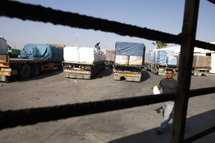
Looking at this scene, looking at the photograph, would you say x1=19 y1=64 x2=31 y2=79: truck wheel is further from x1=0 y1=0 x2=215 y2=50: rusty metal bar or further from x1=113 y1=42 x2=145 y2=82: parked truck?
x1=0 y1=0 x2=215 y2=50: rusty metal bar

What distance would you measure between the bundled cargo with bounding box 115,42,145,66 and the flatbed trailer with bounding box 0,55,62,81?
6799 millimetres

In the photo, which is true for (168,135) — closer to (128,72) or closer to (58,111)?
(58,111)

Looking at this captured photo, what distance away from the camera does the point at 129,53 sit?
22641 mm

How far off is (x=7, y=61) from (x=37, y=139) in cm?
1189

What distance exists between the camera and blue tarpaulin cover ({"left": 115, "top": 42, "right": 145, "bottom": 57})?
22.6 metres

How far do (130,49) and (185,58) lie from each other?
21209 millimetres

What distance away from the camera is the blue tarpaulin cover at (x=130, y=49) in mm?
22594

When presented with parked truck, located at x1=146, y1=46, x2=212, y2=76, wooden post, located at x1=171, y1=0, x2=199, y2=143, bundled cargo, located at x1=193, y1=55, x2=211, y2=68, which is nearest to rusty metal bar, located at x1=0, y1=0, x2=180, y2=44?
wooden post, located at x1=171, y1=0, x2=199, y2=143

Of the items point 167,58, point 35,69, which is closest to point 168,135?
point 35,69

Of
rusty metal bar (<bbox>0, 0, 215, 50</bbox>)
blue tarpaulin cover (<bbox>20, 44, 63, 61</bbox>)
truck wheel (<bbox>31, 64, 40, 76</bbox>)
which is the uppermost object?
rusty metal bar (<bbox>0, 0, 215, 50</bbox>)

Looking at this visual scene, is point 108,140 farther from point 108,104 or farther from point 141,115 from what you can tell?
point 108,104

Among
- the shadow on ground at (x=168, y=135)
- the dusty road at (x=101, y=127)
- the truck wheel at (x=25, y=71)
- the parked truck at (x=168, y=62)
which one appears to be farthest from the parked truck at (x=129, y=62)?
the shadow on ground at (x=168, y=135)

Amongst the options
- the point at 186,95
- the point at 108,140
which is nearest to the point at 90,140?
the point at 108,140

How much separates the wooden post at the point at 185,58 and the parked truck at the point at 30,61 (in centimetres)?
1716
